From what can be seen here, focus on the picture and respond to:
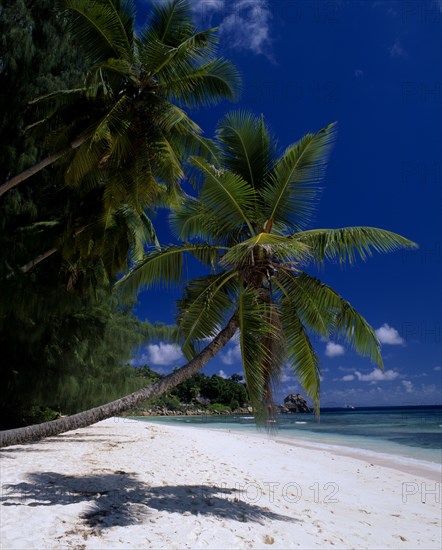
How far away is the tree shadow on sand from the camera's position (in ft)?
22.6

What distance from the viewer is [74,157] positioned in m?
8.16

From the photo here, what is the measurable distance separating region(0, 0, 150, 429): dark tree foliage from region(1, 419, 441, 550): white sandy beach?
A: 2256mm

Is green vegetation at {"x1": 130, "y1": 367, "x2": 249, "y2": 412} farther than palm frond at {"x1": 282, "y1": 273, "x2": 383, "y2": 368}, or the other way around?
green vegetation at {"x1": 130, "y1": 367, "x2": 249, "y2": 412}

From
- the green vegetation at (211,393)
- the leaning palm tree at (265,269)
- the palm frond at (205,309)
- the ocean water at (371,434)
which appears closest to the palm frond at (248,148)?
the leaning palm tree at (265,269)

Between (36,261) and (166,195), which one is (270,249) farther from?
(36,261)

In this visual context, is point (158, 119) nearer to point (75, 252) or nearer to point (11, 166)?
point (75, 252)

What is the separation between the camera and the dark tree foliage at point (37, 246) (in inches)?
414

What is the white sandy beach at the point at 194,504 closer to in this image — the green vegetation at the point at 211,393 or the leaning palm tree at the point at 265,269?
the leaning palm tree at the point at 265,269

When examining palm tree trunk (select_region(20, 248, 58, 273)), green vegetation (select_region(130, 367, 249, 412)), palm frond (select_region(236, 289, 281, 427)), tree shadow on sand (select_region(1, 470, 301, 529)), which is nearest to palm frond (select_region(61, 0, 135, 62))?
palm tree trunk (select_region(20, 248, 58, 273))

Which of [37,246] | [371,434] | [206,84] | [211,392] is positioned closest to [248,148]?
[206,84]

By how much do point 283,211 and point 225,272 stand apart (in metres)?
1.46

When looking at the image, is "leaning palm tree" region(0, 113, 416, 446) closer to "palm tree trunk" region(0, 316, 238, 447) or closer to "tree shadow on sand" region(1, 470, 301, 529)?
"palm tree trunk" region(0, 316, 238, 447)

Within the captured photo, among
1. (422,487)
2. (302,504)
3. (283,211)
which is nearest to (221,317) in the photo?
(283,211)

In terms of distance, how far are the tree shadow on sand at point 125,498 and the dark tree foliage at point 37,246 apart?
370 centimetres
